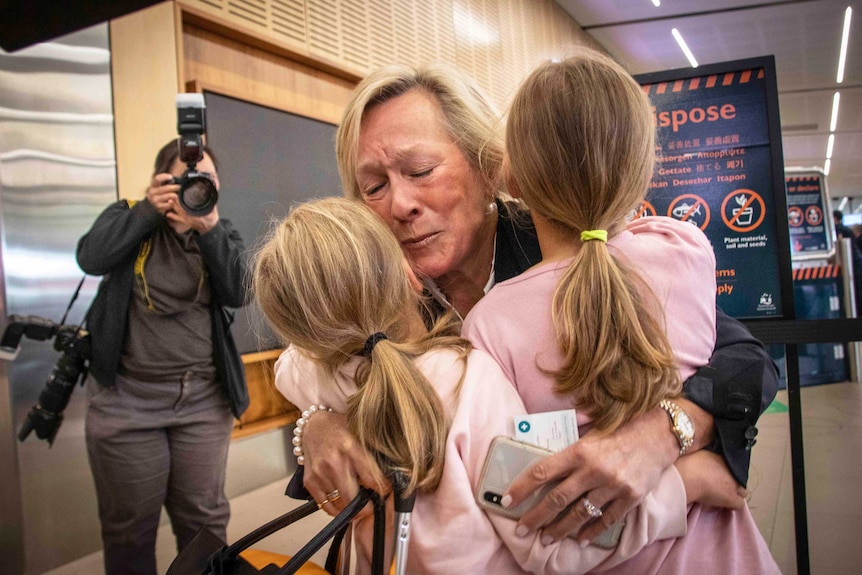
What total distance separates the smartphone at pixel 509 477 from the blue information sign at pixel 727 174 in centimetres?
92

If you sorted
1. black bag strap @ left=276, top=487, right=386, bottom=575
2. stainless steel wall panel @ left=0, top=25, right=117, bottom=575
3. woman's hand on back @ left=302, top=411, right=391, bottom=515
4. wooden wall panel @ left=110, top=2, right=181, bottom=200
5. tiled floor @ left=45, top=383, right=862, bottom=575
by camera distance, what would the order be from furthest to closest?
wooden wall panel @ left=110, top=2, right=181, bottom=200 < stainless steel wall panel @ left=0, top=25, right=117, bottom=575 < tiled floor @ left=45, top=383, right=862, bottom=575 < woman's hand on back @ left=302, top=411, right=391, bottom=515 < black bag strap @ left=276, top=487, right=386, bottom=575

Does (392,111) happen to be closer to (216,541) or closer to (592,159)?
(592,159)

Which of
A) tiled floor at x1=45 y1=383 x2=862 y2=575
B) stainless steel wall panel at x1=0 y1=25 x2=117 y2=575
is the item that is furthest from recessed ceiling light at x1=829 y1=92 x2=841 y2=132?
stainless steel wall panel at x1=0 y1=25 x2=117 y2=575

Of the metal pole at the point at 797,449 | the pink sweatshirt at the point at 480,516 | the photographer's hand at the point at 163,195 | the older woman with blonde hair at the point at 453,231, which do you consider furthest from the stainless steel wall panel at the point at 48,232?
the metal pole at the point at 797,449

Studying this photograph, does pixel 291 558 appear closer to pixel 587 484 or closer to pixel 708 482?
pixel 587 484

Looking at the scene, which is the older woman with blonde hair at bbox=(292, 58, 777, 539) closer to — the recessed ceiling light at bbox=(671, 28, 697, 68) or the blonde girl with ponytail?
the blonde girl with ponytail

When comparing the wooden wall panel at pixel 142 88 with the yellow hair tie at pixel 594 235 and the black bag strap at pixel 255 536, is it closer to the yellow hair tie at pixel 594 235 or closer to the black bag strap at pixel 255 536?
the black bag strap at pixel 255 536

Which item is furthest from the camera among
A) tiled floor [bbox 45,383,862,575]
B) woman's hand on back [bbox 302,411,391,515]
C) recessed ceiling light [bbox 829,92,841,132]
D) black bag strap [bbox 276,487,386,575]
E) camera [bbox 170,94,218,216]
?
recessed ceiling light [bbox 829,92,841,132]

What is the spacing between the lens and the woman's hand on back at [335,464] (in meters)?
0.90

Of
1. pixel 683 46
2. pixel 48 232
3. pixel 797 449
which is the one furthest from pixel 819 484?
pixel 48 232

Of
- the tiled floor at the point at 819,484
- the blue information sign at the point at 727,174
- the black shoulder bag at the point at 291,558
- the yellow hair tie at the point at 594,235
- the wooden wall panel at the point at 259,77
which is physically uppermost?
the wooden wall panel at the point at 259,77

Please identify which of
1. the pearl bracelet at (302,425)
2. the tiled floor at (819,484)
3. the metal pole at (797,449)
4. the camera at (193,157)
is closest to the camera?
the pearl bracelet at (302,425)

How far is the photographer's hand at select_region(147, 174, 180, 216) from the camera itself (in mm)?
2178

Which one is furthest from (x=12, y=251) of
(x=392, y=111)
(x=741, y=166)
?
(x=741, y=166)
